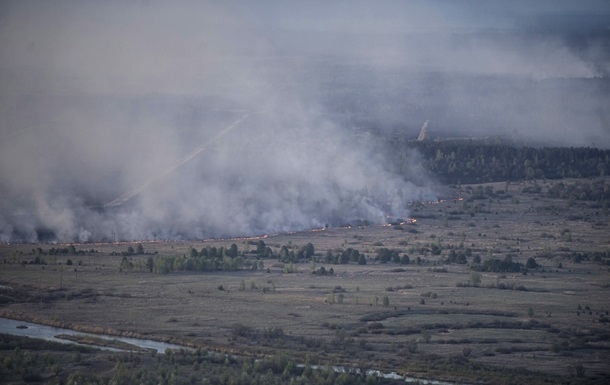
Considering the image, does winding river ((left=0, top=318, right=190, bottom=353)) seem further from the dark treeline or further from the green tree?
the dark treeline

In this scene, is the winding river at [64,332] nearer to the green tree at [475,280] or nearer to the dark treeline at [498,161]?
the green tree at [475,280]

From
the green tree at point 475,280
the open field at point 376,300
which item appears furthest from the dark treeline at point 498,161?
the green tree at point 475,280

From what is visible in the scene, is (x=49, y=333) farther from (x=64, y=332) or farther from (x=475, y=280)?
(x=475, y=280)

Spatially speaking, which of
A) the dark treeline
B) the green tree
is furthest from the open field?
the dark treeline

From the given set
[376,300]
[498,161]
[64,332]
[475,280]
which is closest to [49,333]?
[64,332]

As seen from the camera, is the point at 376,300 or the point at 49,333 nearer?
the point at 49,333

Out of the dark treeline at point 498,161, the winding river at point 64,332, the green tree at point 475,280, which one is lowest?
the winding river at point 64,332

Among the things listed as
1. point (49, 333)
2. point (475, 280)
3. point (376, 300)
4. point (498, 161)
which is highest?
point (498, 161)

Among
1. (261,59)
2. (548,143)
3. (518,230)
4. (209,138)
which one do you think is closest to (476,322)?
(518,230)
